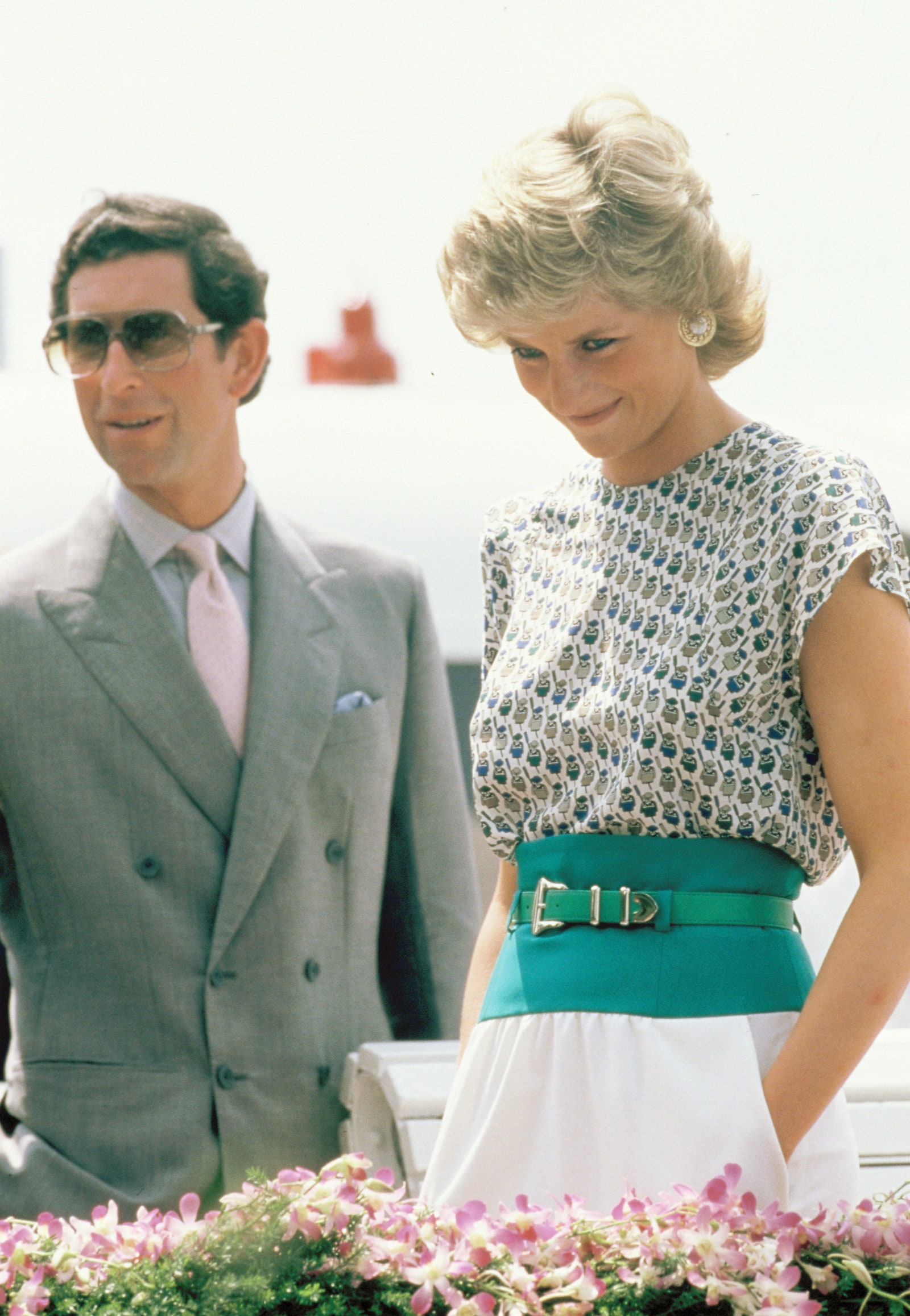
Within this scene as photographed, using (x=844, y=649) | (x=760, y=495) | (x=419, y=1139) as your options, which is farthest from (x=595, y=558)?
(x=419, y=1139)

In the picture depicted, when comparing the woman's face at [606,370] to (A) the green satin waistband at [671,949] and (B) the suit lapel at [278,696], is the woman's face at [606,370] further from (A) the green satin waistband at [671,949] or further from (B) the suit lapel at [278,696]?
(B) the suit lapel at [278,696]

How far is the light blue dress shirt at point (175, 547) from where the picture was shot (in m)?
2.37

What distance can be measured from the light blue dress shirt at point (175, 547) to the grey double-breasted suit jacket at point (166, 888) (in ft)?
0.08

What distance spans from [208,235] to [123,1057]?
4.10 ft

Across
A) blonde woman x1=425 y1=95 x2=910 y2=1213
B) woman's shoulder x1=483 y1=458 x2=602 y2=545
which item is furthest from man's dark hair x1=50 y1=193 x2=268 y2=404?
blonde woman x1=425 y1=95 x2=910 y2=1213

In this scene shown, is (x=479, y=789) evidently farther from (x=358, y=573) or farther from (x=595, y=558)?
(x=358, y=573)

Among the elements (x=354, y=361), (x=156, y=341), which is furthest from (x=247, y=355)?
(x=354, y=361)

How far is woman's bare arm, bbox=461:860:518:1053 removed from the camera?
1535mm

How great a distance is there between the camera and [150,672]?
227 centimetres

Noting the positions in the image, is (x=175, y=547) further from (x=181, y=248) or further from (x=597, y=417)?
(x=597, y=417)

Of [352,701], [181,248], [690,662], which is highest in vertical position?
[181,248]

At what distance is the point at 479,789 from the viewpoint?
4.90 ft

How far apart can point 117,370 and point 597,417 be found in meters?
1.11

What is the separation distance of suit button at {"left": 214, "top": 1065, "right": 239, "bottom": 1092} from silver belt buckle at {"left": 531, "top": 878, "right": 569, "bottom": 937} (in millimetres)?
944
